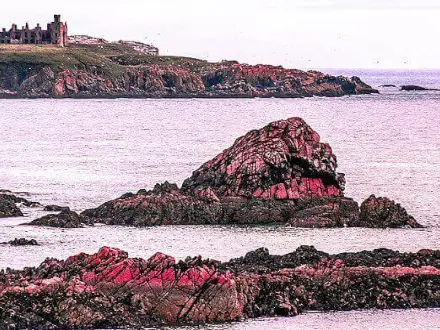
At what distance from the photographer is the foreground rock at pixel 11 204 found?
223 feet

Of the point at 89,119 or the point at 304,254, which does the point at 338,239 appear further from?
the point at 89,119

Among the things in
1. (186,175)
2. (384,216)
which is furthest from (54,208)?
(186,175)

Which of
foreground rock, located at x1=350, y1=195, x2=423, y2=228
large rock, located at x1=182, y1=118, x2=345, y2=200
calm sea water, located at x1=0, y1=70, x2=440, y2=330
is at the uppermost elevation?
large rock, located at x1=182, y1=118, x2=345, y2=200

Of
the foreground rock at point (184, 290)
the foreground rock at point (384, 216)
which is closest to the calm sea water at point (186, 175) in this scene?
the foreground rock at point (184, 290)

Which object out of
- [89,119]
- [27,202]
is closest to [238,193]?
[27,202]

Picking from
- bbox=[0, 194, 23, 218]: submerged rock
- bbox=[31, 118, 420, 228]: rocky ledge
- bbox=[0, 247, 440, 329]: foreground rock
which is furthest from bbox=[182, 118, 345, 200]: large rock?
bbox=[0, 247, 440, 329]: foreground rock

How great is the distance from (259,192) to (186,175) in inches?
1078

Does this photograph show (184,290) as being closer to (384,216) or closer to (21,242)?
(21,242)

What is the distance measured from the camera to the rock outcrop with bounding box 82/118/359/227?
2586 inches

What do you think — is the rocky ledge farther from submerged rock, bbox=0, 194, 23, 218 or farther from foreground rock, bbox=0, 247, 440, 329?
foreground rock, bbox=0, 247, 440, 329

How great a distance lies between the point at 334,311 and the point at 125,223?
22.2 meters

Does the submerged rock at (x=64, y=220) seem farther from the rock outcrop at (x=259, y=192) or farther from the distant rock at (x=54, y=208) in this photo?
the distant rock at (x=54, y=208)

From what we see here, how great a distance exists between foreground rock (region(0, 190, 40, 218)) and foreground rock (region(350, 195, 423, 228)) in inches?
714

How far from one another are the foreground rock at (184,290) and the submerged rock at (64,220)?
17707 mm
